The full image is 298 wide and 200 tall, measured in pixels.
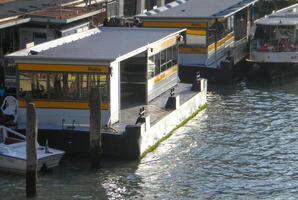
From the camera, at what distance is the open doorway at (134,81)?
30.6 m

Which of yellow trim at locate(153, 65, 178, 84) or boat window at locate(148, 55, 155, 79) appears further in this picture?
yellow trim at locate(153, 65, 178, 84)

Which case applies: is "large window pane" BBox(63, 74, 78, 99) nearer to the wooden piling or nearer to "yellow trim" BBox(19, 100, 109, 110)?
"yellow trim" BBox(19, 100, 109, 110)

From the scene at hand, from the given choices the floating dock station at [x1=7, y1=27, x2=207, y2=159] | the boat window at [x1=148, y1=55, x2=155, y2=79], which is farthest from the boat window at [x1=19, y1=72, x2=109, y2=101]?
the boat window at [x1=148, y1=55, x2=155, y2=79]

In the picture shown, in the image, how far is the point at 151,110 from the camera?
3033 centimetres

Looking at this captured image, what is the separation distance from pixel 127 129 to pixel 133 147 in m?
0.74

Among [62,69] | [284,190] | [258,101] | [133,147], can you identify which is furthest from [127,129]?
[258,101]

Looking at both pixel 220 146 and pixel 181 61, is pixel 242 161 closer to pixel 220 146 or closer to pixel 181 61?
pixel 220 146

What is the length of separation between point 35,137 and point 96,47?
7.68 m

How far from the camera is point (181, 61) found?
135ft

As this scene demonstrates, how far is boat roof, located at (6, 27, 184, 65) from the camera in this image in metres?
26.6

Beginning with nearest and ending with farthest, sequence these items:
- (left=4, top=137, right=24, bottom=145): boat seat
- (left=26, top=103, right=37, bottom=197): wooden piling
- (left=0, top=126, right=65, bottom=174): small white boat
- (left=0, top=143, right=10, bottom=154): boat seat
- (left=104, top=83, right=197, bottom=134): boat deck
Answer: (left=26, top=103, right=37, bottom=197): wooden piling, (left=0, top=126, right=65, bottom=174): small white boat, (left=0, top=143, right=10, bottom=154): boat seat, (left=4, top=137, right=24, bottom=145): boat seat, (left=104, top=83, right=197, bottom=134): boat deck

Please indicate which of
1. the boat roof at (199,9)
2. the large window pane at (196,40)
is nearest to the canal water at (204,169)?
the large window pane at (196,40)

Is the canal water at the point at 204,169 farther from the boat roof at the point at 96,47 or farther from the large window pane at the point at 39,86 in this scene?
the boat roof at the point at 96,47

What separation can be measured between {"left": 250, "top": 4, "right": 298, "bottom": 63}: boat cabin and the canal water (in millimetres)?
9684
